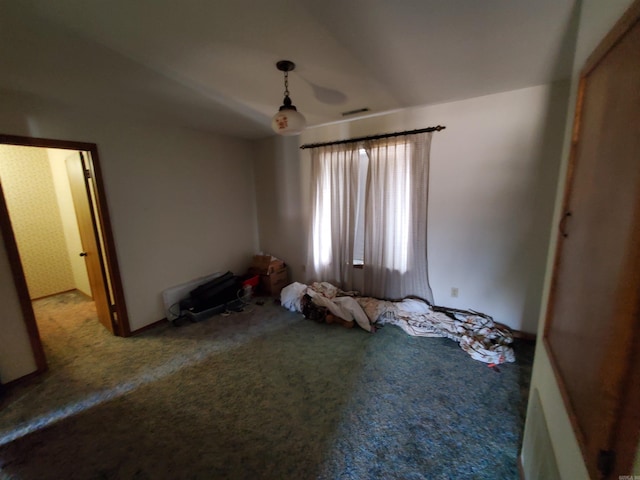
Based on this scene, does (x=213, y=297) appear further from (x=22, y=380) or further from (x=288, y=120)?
(x=288, y=120)

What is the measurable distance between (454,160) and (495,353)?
1.84 meters

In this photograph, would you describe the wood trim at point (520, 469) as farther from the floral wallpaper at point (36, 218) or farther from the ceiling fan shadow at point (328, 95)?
the floral wallpaper at point (36, 218)

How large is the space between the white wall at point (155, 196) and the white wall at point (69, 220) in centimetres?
143

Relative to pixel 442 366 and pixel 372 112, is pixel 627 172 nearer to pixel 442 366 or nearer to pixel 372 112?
pixel 442 366

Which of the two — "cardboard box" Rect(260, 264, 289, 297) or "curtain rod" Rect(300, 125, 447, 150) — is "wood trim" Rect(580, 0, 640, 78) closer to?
"curtain rod" Rect(300, 125, 447, 150)

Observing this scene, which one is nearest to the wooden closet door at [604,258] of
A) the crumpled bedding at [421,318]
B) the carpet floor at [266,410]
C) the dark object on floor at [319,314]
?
the carpet floor at [266,410]

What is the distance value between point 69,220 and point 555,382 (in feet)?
18.2

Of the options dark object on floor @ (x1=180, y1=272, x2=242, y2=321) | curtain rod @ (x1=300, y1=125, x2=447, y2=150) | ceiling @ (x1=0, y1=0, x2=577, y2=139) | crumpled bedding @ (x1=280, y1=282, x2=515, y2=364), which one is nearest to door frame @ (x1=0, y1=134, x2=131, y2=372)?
ceiling @ (x1=0, y1=0, x2=577, y2=139)

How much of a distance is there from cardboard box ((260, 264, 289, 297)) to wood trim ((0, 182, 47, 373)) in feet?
7.45

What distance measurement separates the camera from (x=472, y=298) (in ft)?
8.64

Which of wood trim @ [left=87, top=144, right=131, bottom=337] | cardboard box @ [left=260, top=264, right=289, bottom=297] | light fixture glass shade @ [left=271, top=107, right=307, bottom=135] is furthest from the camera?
cardboard box @ [left=260, top=264, right=289, bottom=297]

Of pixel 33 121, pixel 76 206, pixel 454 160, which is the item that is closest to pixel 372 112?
pixel 454 160

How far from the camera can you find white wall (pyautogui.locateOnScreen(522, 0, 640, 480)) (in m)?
0.76

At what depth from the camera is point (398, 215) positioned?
2.85 metres
